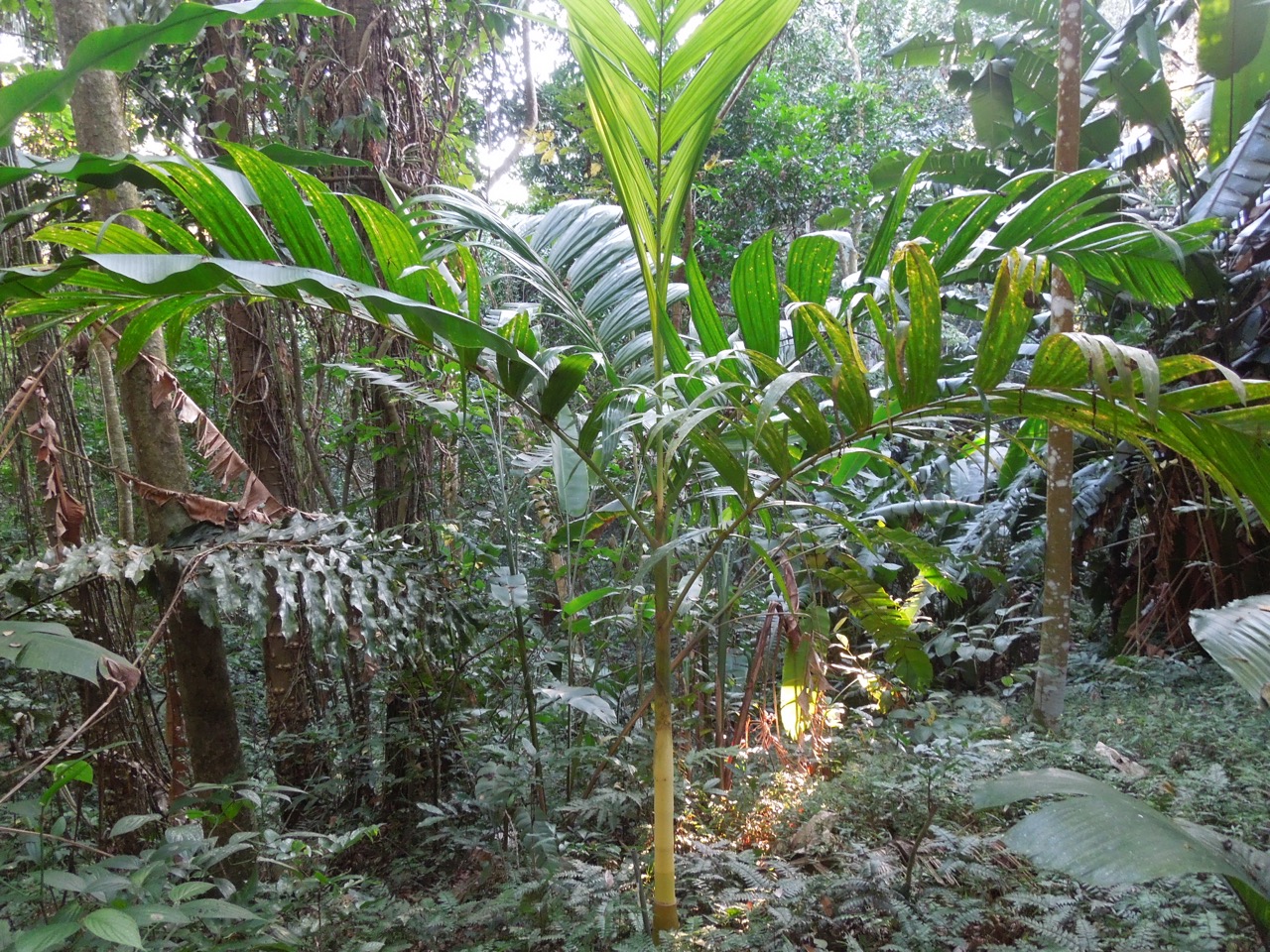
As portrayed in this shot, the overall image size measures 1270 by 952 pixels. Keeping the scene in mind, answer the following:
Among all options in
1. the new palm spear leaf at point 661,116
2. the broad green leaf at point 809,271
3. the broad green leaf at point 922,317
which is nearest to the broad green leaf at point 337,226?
the new palm spear leaf at point 661,116

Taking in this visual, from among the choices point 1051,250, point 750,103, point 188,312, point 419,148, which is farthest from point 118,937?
point 750,103

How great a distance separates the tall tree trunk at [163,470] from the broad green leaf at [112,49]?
81cm

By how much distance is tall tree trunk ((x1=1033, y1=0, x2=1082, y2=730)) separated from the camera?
2844mm

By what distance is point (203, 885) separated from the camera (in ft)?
4.47

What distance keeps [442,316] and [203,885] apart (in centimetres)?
104

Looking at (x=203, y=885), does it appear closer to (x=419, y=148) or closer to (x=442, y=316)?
(x=442, y=316)

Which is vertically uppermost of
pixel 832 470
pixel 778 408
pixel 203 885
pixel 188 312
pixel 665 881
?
pixel 188 312

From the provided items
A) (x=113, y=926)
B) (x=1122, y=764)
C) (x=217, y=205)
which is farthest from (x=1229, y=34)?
(x=113, y=926)

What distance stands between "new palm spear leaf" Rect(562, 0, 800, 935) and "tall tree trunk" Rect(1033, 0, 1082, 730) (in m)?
1.75

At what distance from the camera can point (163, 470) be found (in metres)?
2.34

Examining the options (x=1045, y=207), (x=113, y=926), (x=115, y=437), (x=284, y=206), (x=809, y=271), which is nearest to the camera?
(x=113, y=926)

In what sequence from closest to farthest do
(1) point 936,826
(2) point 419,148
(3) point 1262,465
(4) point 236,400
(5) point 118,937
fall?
(5) point 118,937 → (3) point 1262,465 → (1) point 936,826 → (4) point 236,400 → (2) point 419,148

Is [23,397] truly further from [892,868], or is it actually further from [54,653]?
[892,868]

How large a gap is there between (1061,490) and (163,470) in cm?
291
